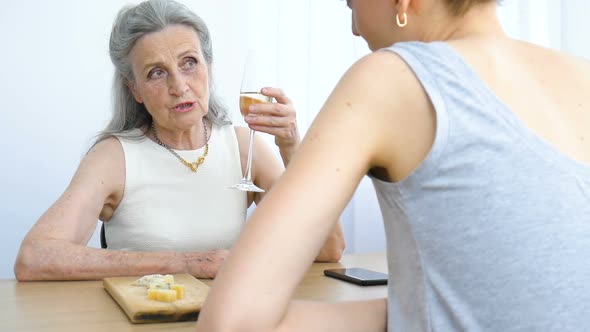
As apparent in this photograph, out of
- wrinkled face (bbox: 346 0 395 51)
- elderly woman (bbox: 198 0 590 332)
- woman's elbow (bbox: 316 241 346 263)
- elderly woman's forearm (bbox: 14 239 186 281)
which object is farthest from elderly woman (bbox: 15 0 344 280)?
elderly woman (bbox: 198 0 590 332)

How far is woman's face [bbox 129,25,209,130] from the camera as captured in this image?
6.39 feet

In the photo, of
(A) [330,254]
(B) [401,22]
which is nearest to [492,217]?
(B) [401,22]

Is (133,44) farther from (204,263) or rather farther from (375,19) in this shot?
(375,19)

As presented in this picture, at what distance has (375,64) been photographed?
0.63m

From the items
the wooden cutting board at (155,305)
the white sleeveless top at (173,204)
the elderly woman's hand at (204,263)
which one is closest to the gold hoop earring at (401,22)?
the wooden cutting board at (155,305)

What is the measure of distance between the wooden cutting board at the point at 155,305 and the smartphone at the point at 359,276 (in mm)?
346

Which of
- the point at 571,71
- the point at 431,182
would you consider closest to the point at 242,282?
the point at 431,182

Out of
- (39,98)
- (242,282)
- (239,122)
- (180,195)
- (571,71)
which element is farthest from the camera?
(239,122)

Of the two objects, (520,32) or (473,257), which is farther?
(520,32)

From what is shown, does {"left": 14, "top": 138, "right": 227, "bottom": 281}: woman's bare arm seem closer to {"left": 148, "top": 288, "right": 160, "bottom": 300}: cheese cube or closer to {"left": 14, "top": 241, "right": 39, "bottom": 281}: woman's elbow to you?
{"left": 14, "top": 241, "right": 39, "bottom": 281}: woman's elbow

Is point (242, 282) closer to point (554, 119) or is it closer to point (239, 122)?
point (554, 119)

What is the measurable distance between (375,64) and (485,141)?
0.13m

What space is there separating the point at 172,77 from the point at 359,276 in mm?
926

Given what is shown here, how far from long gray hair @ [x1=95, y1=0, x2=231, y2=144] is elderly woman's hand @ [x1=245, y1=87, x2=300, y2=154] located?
0.41 m
